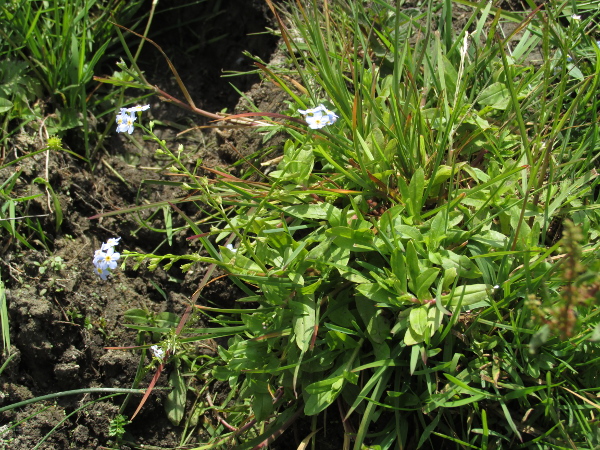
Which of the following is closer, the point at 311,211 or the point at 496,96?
the point at 311,211

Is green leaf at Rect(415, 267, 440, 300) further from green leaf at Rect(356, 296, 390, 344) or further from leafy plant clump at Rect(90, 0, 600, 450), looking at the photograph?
green leaf at Rect(356, 296, 390, 344)

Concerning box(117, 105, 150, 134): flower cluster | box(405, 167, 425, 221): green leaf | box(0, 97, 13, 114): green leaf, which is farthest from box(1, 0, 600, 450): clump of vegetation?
box(0, 97, 13, 114): green leaf

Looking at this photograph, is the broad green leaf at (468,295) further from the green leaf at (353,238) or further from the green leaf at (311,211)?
the green leaf at (311,211)

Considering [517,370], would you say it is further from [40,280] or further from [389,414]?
[40,280]

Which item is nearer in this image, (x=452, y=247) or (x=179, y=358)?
(x=452, y=247)

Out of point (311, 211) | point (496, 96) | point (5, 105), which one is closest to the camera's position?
point (311, 211)

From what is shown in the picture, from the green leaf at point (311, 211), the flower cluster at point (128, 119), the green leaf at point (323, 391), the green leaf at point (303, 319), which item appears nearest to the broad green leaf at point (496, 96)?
the green leaf at point (311, 211)

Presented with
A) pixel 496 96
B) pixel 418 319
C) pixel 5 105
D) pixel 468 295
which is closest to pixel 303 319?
pixel 418 319

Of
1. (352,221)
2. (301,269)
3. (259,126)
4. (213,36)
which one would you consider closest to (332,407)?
(301,269)

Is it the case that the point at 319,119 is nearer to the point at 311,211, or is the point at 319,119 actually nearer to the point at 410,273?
the point at 311,211
